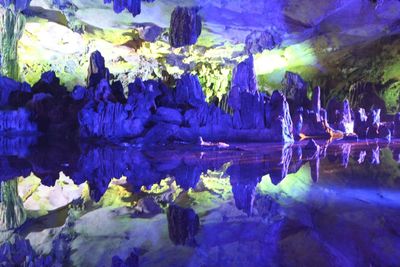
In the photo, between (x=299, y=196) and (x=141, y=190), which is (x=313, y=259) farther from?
(x=141, y=190)

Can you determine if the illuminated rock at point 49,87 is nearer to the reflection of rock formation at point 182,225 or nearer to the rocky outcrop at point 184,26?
the rocky outcrop at point 184,26

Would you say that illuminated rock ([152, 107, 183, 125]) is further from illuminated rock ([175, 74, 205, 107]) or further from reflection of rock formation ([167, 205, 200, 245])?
reflection of rock formation ([167, 205, 200, 245])

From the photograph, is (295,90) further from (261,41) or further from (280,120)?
(280,120)

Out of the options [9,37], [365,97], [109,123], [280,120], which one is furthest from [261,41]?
[9,37]

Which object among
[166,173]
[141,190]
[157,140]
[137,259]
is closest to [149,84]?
[157,140]

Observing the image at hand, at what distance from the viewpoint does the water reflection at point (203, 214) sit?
1.62 meters

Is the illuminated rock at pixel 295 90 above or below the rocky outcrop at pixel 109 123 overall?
above

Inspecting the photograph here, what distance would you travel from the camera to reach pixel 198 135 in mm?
8469

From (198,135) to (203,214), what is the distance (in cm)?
623

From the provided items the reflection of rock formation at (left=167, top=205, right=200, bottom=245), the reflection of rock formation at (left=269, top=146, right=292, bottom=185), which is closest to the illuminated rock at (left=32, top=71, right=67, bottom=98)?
the reflection of rock formation at (left=269, top=146, right=292, bottom=185)

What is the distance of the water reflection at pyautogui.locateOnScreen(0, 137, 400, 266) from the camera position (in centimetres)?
162

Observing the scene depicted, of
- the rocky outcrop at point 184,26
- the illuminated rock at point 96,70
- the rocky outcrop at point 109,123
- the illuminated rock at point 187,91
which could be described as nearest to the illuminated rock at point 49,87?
the illuminated rock at point 96,70

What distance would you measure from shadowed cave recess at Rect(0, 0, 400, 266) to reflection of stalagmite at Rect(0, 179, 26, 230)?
0.01 m

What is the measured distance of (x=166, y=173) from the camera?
3.71m
